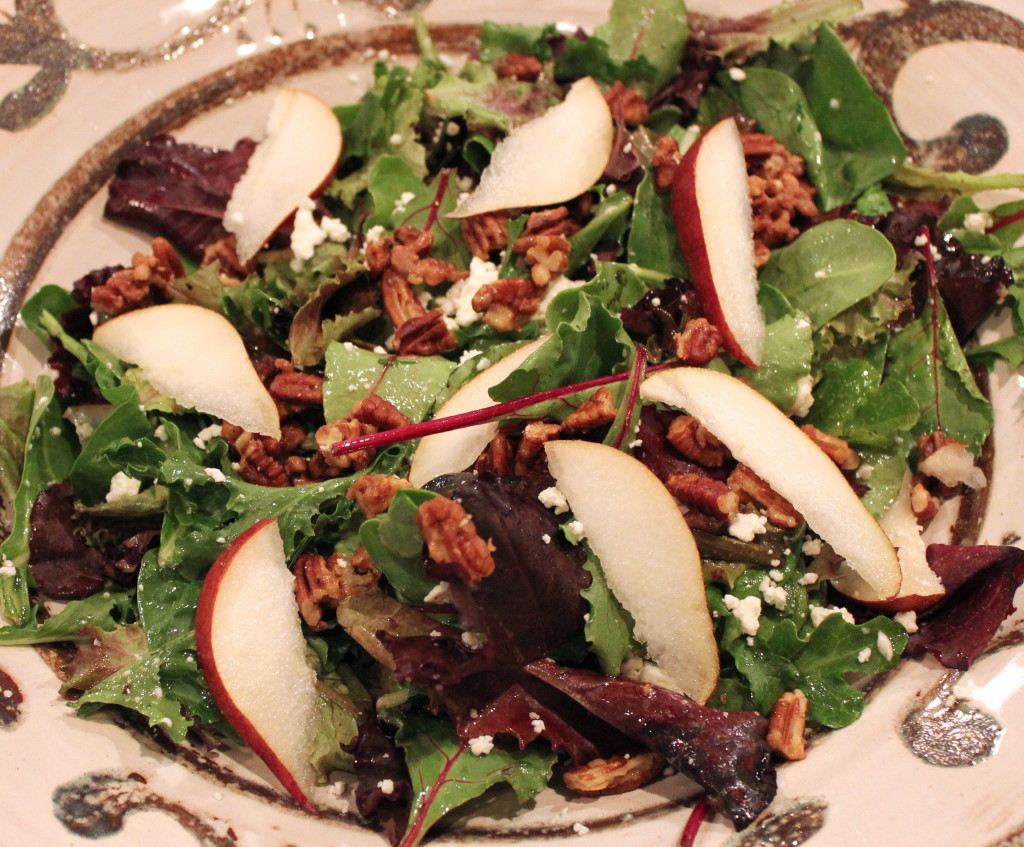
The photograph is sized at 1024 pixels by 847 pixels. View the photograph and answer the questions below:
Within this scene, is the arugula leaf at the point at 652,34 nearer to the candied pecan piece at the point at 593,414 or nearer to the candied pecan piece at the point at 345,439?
the candied pecan piece at the point at 593,414

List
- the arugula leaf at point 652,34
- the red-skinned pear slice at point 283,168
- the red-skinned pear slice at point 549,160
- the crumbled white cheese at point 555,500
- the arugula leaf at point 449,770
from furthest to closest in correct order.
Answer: the arugula leaf at point 652,34, the red-skinned pear slice at point 283,168, the red-skinned pear slice at point 549,160, the crumbled white cheese at point 555,500, the arugula leaf at point 449,770

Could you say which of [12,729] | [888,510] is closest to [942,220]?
[888,510]

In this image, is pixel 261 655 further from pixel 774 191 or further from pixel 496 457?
pixel 774 191

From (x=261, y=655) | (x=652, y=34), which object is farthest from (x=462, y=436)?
(x=652, y=34)

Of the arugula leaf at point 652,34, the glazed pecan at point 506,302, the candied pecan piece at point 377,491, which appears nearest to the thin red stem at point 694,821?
the candied pecan piece at point 377,491

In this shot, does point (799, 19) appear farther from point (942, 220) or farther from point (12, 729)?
point (12, 729)

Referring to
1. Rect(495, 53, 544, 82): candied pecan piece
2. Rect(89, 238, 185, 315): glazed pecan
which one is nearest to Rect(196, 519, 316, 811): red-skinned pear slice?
Rect(89, 238, 185, 315): glazed pecan

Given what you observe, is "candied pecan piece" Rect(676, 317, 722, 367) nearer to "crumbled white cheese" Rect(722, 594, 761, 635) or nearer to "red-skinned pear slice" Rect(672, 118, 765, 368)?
"red-skinned pear slice" Rect(672, 118, 765, 368)

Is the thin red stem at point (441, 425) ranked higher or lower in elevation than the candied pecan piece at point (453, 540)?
higher
